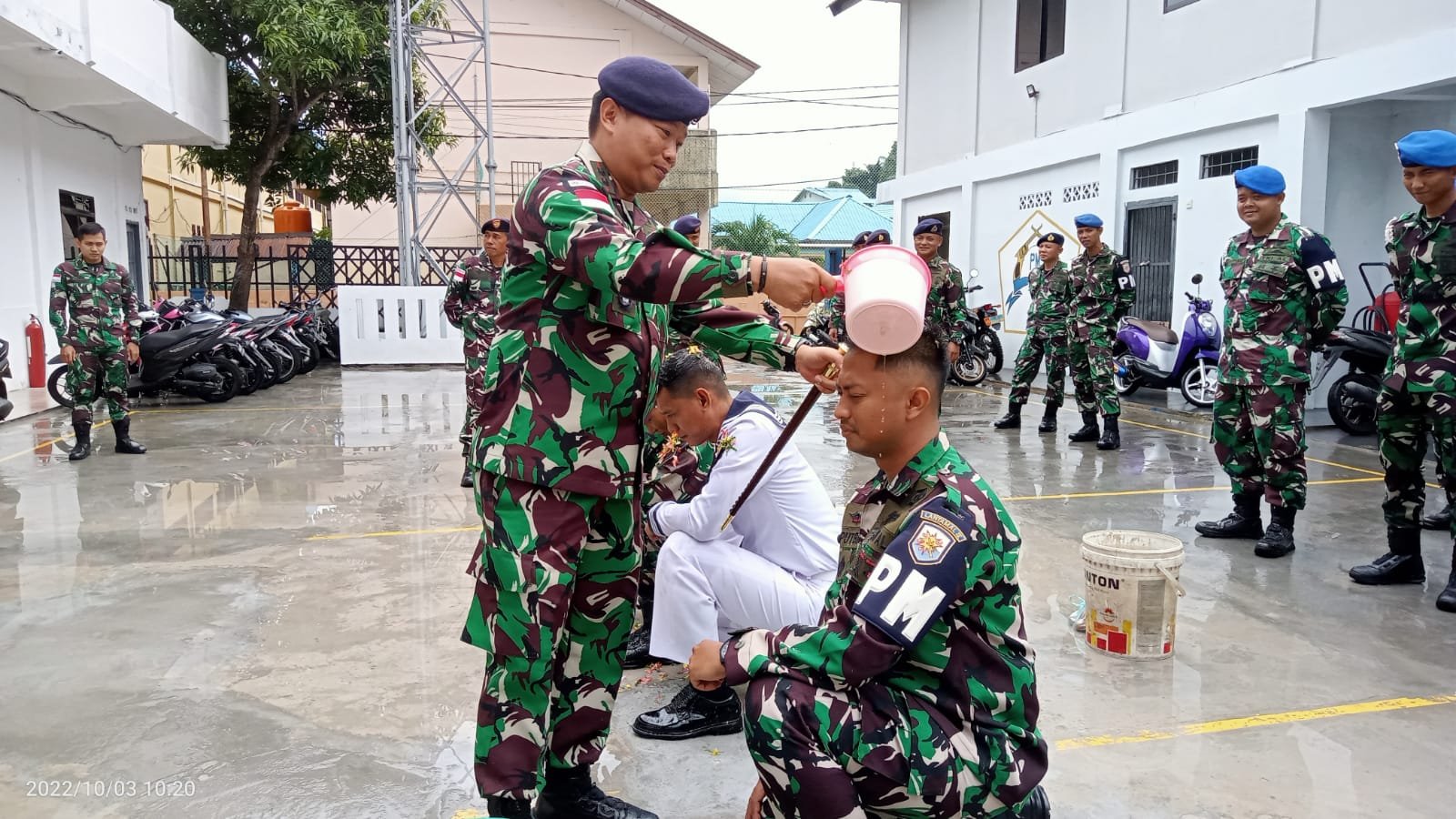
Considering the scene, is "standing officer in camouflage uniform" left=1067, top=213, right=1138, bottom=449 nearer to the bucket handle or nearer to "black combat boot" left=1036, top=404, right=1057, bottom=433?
"black combat boot" left=1036, top=404, right=1057, bottom=433

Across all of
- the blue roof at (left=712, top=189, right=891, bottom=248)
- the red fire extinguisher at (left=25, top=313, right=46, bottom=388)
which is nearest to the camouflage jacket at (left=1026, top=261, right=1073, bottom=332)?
the red fire extinguisher at (left=25, top=313, right=46, bottom=388)

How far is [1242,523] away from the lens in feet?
16.9

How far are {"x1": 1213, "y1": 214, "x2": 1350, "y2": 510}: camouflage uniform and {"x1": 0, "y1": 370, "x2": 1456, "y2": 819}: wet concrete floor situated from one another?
1.38 feet

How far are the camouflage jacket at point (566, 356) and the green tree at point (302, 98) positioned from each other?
523 inches

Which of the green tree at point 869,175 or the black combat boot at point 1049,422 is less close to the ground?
the green tree at point 869,175

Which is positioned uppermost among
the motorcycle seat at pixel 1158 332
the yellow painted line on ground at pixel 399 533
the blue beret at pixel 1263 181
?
the blue beret at pixel 1263 181

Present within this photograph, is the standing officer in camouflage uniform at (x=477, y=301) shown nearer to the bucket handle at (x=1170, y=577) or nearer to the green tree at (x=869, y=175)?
the bucket handle at (x=1170, y=577)

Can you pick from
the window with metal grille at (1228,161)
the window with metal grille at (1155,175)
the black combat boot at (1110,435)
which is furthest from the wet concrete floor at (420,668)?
the window with metal grille at (1155,175)

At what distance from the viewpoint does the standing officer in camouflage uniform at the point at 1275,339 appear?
4875 millimetres

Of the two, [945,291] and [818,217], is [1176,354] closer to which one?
[945,291]

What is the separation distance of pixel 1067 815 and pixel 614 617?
1.19m

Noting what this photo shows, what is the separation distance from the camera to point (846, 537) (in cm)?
205

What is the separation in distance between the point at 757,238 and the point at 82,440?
23063mm

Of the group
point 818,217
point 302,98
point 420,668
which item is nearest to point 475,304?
point 420,668
